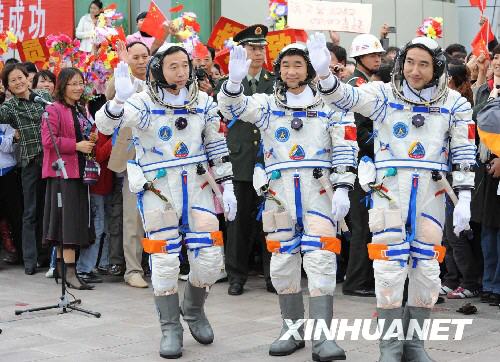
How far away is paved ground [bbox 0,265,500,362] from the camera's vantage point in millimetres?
6098

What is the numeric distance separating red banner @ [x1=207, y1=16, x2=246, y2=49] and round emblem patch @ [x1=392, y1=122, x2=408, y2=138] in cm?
513

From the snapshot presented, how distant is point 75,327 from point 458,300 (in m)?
3.38

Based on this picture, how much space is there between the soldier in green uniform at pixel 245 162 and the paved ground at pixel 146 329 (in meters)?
0.25

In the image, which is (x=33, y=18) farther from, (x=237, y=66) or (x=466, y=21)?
(x=466, y=21)

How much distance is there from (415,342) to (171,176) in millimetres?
1985

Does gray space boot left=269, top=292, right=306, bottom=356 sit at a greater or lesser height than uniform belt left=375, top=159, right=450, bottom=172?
lesser

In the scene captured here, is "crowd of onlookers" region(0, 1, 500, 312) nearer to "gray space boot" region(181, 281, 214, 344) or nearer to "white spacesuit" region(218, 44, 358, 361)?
"white spacesuit" region(218, 44, 358, 361)

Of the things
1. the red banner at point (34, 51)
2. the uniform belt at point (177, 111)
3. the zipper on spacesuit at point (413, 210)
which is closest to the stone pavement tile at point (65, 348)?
the uniform belt at point (177, 111)

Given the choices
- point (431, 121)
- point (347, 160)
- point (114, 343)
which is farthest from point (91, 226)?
point (431, 121)

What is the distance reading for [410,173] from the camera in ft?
18.3

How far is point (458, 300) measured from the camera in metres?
7.96

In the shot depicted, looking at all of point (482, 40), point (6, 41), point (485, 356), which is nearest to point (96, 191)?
point (6, 41)

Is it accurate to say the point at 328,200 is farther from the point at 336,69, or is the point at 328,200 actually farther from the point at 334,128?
the point at 336,69

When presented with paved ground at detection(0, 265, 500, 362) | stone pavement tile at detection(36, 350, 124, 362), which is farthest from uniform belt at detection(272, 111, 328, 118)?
stone pavement tile at detection(36, 350, 124, 362)
